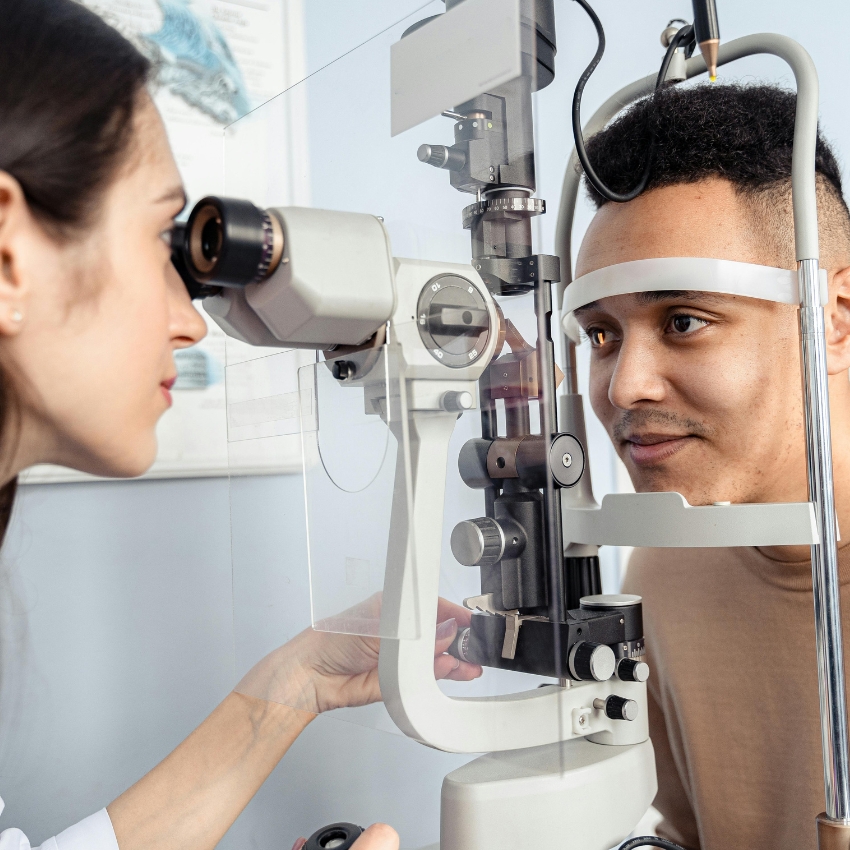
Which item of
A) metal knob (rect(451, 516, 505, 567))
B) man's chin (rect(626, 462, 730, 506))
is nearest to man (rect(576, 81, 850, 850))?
man's chin (rect(626, 462, 730, 506))

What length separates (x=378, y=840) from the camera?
2.22 ft

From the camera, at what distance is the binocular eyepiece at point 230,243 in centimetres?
57

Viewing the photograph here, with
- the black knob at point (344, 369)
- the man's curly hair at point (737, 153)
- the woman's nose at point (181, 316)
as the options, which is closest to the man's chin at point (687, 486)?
the man's curly hair at point (737, 153)

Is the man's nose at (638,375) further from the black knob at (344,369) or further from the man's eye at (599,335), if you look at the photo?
the black knob at (344,369)

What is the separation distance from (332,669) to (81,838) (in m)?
0.34

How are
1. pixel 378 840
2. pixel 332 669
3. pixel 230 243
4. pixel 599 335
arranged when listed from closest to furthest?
pixel 230 243 → pixel 378 840 → pixel 332 669 → pixel 599 335

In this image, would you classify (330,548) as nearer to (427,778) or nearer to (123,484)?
(427,778)

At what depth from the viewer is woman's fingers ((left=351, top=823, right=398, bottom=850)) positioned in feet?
2.20

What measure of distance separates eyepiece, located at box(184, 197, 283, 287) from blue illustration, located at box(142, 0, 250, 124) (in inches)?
19.4

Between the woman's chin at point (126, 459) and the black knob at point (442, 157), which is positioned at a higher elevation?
the black knob at point (442, 157)

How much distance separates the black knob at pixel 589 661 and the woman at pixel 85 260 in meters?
0.09

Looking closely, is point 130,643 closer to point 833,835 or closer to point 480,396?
point 480,396

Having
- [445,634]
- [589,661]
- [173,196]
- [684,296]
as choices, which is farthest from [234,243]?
[684,296]

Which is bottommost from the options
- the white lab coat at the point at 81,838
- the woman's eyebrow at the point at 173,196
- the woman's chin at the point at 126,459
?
the white lab coat at the point at 81,838
